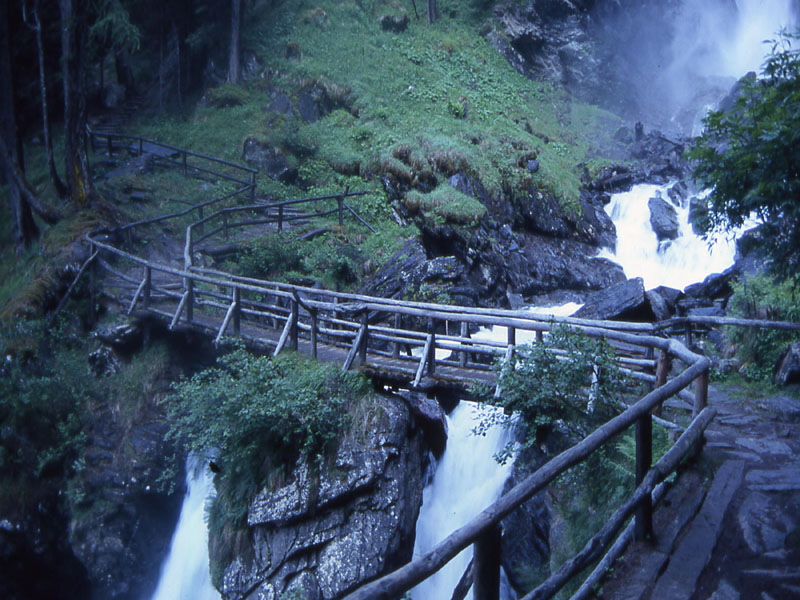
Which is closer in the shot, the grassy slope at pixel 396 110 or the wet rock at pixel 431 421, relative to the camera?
the wet rock at pixel 431 421

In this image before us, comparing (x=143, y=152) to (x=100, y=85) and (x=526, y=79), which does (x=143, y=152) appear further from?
(x=526, y=79)

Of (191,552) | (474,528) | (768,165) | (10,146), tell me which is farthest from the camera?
(10,146)

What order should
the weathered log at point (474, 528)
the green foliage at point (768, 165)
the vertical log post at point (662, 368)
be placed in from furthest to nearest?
the vertical log post at point (662, 368)
the green foliage at point (768, 165)
the weathered log at point (474, 528)

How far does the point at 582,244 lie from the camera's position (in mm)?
19281

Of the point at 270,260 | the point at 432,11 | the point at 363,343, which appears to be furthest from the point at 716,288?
the point at 432,11

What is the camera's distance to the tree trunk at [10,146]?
620 inches

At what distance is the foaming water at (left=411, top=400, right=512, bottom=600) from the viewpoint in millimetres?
8656

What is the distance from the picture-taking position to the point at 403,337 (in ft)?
33.3

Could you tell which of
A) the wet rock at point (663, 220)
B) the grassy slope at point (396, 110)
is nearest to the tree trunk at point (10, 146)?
the grassy slope at point (396, 110)

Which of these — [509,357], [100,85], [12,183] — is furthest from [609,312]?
[100,85]

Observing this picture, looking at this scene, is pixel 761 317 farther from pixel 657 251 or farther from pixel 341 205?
pixel 341 205

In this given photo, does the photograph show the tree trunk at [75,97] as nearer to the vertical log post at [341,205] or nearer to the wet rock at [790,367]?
the vertical log post at [341,205]

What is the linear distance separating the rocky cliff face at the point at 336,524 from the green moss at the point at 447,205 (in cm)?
947

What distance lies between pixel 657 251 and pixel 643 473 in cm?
1732
